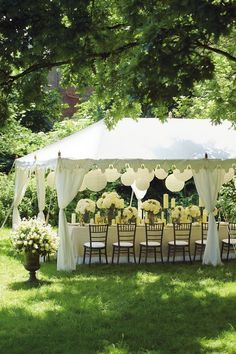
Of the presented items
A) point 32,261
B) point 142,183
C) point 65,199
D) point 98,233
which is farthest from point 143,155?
point 32,261

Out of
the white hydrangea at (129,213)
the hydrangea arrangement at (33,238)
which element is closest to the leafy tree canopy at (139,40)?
the hydrangea arrangement at (33,238)

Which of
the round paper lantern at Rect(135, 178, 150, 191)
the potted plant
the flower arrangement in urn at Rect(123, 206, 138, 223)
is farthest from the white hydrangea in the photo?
the potted plant

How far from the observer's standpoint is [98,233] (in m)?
11.1

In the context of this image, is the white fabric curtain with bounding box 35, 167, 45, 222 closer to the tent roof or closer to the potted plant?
the tent roof

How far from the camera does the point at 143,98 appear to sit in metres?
5.81

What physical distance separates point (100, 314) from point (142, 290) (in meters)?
1.56

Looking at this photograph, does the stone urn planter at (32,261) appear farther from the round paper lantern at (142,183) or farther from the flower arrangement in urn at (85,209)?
the round paper lantern at (142,183)

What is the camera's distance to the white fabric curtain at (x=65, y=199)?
10258 mm

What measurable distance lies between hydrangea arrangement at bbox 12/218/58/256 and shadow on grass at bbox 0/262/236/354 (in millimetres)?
631

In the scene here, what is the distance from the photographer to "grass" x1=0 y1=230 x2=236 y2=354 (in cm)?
593

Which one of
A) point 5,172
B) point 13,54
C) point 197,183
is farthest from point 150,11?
point 5,172

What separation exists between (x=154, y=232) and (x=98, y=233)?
48.3 inches

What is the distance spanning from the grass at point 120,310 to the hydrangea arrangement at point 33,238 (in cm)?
62

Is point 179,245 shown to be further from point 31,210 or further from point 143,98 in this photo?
point 31,210
